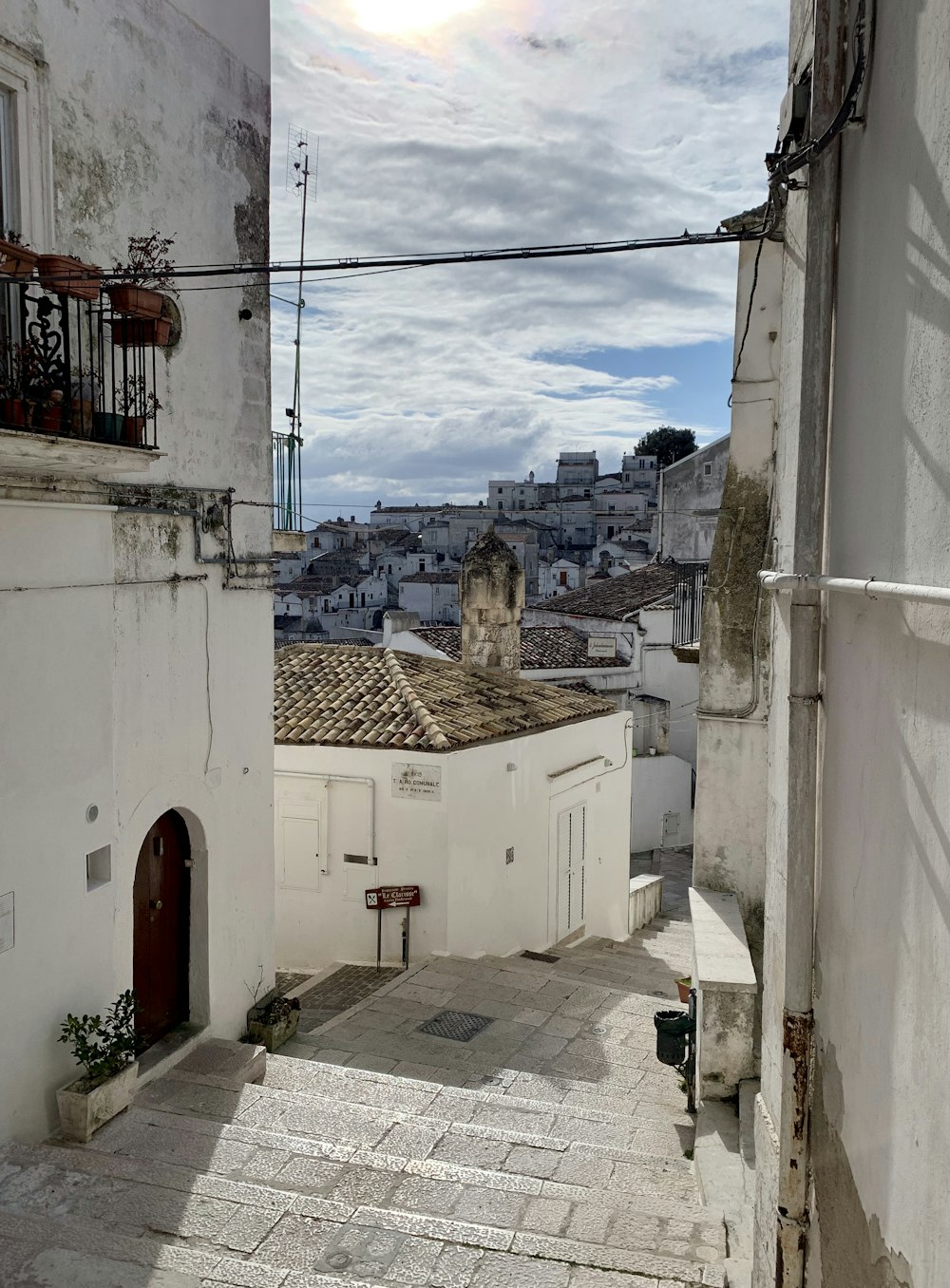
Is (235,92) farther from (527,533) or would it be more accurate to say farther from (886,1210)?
(527,533)

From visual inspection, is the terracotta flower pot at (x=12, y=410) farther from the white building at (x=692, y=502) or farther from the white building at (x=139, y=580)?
the white building at (x=692, y=502)

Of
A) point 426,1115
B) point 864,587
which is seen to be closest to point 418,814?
point 426,1115

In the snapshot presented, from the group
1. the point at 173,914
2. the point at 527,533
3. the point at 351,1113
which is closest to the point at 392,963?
the point at 173,914

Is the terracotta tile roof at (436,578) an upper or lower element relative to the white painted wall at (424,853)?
upper

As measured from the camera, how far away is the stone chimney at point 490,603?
1902cm

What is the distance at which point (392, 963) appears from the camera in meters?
13.6

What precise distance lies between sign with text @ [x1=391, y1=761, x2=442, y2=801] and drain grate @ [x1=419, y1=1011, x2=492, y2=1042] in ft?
9.21

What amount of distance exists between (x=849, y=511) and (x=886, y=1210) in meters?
2.43

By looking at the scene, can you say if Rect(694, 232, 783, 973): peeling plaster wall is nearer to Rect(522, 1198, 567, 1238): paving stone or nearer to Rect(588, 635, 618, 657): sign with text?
Rect(522, 1198, 567, 1238): paving stone

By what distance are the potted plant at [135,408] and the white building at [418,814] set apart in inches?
241

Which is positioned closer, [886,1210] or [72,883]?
[886,1210]

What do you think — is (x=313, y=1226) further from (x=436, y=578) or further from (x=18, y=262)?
(x=436, y=578)

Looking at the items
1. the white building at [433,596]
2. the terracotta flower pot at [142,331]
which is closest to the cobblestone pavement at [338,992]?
the terracotta flower pot at [142,331]

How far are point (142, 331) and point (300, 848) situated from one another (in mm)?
8075
